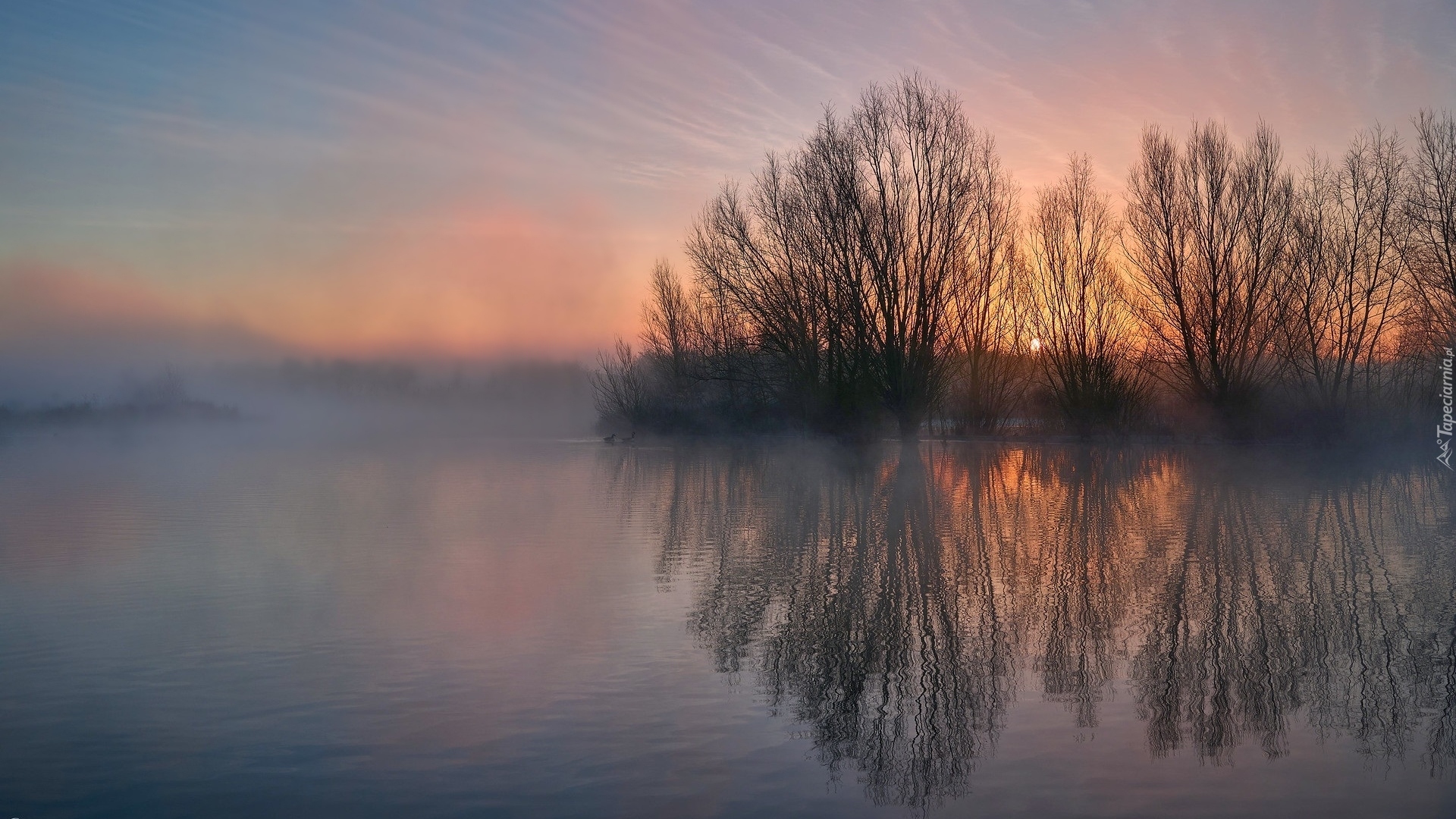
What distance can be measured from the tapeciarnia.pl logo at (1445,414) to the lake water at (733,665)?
54.8ft

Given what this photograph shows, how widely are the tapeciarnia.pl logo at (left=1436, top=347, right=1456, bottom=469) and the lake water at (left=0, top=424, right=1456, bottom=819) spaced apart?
1672 centimetres

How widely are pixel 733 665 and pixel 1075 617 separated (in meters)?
2.71

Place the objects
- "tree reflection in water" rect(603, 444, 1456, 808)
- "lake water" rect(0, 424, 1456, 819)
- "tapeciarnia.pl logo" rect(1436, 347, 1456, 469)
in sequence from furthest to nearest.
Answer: "tapeciarnia.pl logo" rect(1436, 347, 1456, 469) → "tree reflection in water" rect(603, 444, 1456, 808) → "lake water" rect(0, 424, 1456, 819)

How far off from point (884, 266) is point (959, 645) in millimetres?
26661

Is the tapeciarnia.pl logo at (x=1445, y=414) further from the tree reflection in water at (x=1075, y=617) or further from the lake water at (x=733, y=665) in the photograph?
the lake water at (x=733, y=665)

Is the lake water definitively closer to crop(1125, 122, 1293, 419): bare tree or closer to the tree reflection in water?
the tree reflection in water

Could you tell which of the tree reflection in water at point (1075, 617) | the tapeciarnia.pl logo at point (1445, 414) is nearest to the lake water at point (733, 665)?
the tree reflection in water at point (1075, 617)

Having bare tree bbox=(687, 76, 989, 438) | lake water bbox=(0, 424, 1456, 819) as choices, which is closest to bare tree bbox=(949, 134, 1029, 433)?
bare tree bbox=(687, 76, 989, 438)

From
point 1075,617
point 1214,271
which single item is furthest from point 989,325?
point 1075,617

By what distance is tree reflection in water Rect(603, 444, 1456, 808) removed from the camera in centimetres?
480

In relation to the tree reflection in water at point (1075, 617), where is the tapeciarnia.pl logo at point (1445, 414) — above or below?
above

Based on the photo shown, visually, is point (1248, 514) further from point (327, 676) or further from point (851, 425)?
point (851, 425)

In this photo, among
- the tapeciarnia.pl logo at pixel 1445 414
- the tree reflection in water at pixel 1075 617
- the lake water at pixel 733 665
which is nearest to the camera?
the lake water at pixel 733 665

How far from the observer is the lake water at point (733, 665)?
4.11 meters
